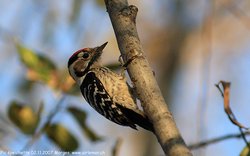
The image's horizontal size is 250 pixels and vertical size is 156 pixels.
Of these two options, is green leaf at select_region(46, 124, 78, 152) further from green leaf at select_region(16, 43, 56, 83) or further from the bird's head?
the bird's head

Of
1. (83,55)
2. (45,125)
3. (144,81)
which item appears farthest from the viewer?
(83,55)

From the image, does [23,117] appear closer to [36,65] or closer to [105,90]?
[36,65]

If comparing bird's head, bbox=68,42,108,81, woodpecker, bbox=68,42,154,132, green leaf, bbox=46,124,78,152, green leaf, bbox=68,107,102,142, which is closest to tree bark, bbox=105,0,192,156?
woodpecker, bbox=68,42,154,132

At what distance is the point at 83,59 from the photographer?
16.5ft

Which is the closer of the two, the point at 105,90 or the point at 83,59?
the point at 105,90

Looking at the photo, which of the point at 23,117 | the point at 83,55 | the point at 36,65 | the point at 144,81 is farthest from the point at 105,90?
the point at 144,81

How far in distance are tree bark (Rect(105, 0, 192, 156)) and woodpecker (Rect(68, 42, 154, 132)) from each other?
2.76ft

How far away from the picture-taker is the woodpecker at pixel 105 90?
4.16 meters

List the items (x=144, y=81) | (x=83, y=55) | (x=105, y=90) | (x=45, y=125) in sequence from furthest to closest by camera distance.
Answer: (x=83, y=55)
(x=105, y=90)
(x=45, y=125)
(x=144, y=81)

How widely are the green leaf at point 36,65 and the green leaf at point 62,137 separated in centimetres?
36

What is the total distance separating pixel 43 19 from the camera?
693 cm

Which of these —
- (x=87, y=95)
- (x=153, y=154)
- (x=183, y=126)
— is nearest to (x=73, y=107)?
(x=87, y=95)

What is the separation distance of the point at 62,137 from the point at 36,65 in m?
0.54

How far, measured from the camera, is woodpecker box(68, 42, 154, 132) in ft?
13.6
